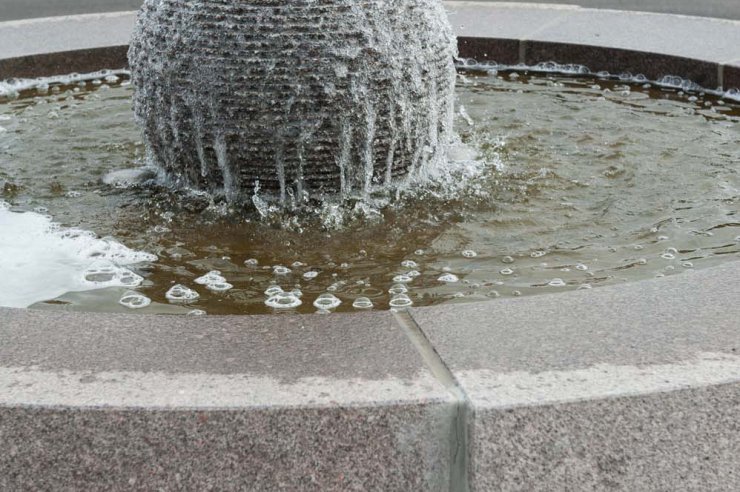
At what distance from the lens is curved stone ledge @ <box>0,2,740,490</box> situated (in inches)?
114

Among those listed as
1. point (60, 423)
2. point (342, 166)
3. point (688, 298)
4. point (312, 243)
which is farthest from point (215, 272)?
point (688, 298)

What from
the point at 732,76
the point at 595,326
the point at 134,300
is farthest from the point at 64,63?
the point at 595,326

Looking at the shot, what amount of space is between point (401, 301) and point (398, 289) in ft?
0.44

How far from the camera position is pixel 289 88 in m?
4.89

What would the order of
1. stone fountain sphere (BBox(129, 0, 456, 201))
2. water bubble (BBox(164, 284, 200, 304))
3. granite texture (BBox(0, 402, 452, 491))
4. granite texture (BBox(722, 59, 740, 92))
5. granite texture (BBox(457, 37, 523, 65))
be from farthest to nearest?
granite texture (BBox(457, 37, 523, 65)) → granite texture (BBox(722, 59, 740, 92)) → stone fountain sphere (BBox(129, 0, 456, 201)) → water bubble (BBox(164, 284, 200, 304)) → granite texture (BBox(0, 402, 452, 491))

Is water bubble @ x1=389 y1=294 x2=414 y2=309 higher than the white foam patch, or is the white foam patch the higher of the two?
the white foam patch

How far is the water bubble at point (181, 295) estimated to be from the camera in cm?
430

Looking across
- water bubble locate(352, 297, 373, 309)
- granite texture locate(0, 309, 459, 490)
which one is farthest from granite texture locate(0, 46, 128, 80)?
granite texture locate(0, 309, 459, 490)

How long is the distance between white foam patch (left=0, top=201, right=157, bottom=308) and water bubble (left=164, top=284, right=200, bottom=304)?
20cm

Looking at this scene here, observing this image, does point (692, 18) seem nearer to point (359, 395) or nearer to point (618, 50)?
point (618, 50)

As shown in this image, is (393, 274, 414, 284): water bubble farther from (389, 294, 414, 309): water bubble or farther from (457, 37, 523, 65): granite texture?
(457, 37, 523, 65): granite texture

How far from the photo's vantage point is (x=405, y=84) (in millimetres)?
5109

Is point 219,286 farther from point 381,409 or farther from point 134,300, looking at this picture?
point 381,409

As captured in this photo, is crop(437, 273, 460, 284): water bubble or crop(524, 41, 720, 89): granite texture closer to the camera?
crop(437, 273, 460, 284): water bubble
